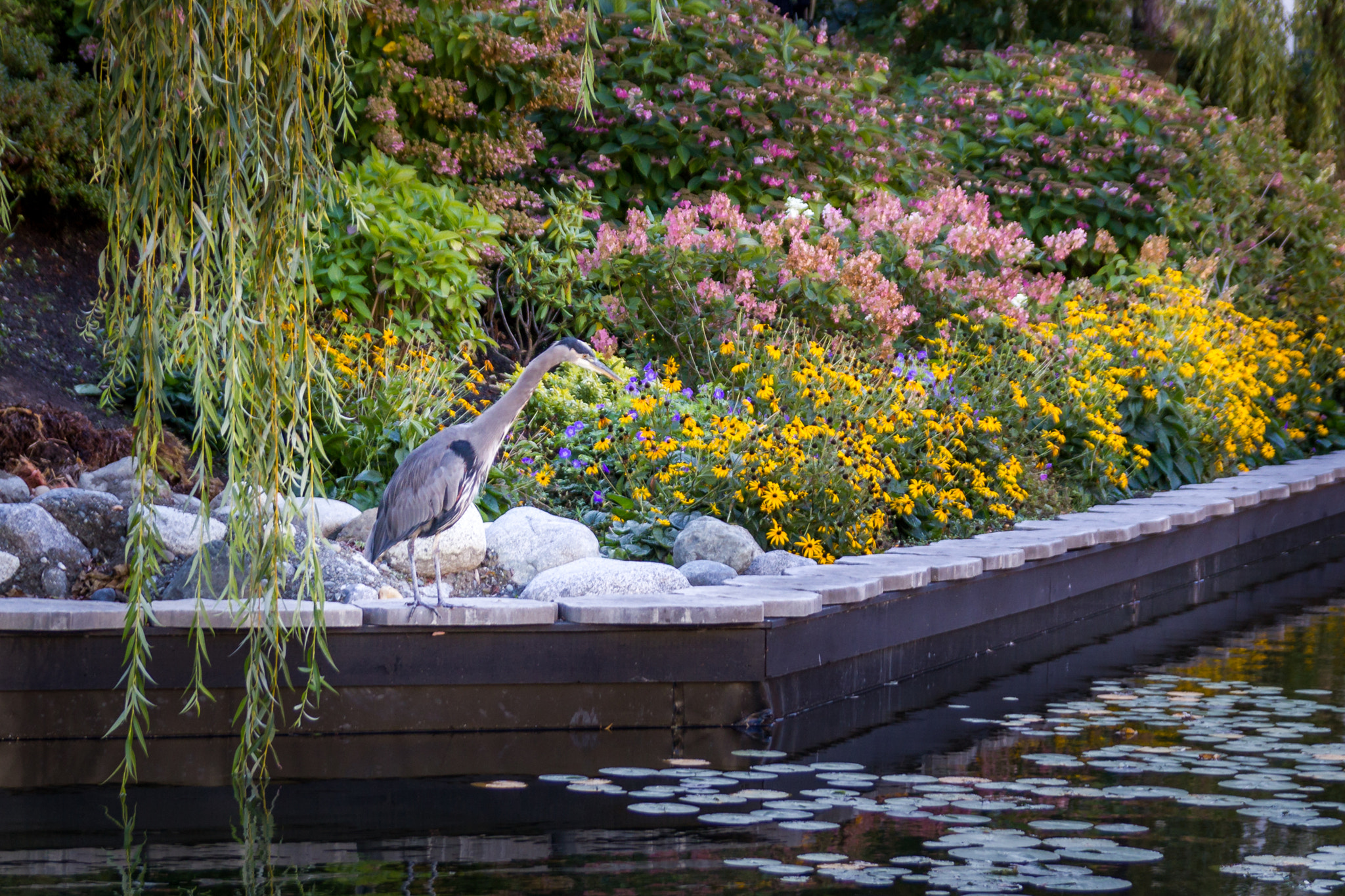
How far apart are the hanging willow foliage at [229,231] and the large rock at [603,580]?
5.70 feet

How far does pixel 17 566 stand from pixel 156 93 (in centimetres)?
243

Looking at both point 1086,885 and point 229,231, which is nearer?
point 1086,885

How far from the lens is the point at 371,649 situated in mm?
4621

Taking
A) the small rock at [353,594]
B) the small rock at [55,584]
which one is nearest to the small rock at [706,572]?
the small rock at [353,594]

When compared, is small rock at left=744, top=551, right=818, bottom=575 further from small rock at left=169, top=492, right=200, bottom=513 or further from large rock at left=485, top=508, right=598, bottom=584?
small rock at left=169, top=492, right=200, bottom=513

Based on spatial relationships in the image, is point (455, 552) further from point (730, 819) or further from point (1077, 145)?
point (1077, 145)

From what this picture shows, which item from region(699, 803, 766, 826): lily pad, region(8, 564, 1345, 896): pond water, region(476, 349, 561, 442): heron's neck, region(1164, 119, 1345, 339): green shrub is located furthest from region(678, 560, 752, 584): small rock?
region(1164, 119, 1345, 339): green shrub

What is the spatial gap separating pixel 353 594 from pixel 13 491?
5.51 ft

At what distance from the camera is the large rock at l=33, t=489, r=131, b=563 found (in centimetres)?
542

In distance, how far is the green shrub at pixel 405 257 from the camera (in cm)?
781

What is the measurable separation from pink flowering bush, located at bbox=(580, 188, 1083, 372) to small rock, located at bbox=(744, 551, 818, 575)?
2071 millimetres

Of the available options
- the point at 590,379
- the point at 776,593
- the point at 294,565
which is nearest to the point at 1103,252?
the point at 590,379

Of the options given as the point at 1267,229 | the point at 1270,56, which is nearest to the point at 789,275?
the point at 1267,229

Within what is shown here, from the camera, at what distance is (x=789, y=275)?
829cm
